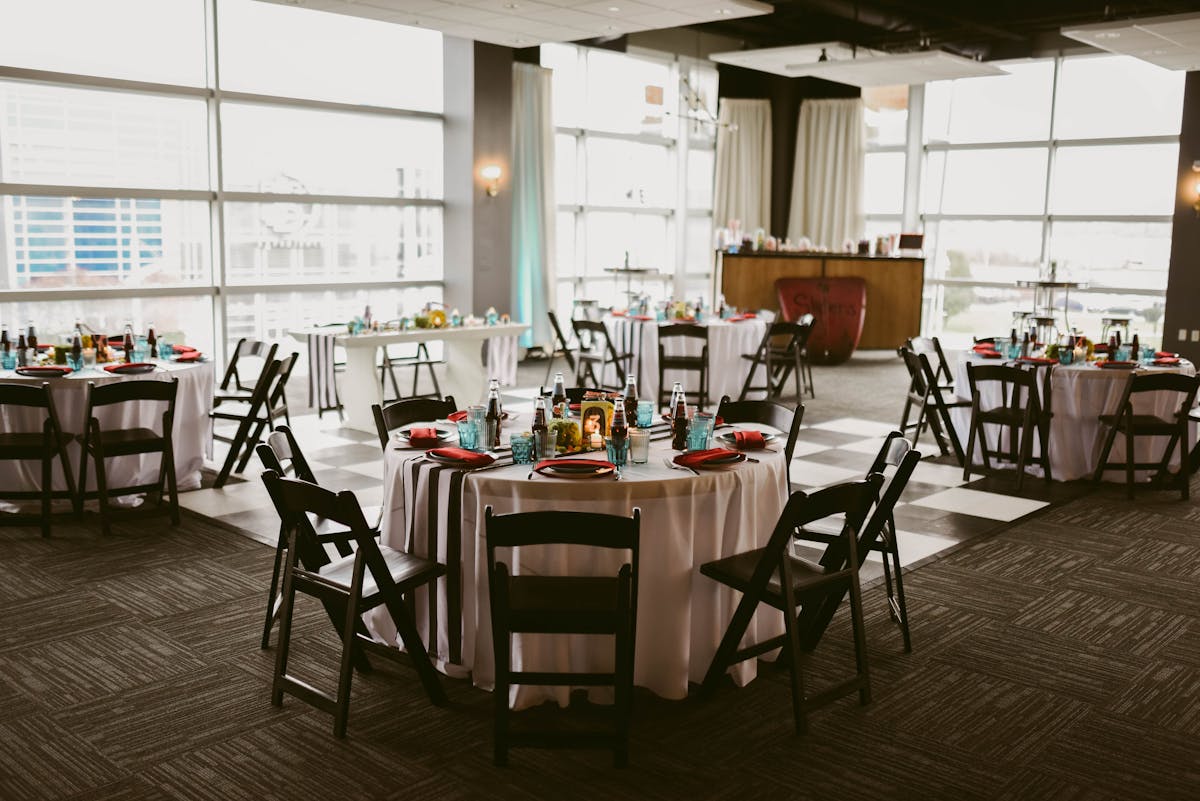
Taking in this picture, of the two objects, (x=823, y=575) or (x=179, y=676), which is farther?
(x=179, y=676)

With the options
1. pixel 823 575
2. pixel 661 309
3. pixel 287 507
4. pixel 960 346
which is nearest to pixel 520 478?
pixel 287 507

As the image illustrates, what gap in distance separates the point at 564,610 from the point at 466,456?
2.59 feet

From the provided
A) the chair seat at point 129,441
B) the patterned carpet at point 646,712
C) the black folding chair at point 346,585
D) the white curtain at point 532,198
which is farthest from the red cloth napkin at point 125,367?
the white curtain at point 532,198

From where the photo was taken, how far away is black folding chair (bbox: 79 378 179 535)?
206 inches

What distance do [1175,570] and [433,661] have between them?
11.8 ft

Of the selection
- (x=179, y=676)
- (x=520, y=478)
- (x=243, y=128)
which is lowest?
(x=179, y=676)

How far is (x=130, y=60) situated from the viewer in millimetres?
9242

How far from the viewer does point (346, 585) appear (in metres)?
3.34

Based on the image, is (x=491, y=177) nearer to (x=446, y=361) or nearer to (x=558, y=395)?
(x=446, y=361)

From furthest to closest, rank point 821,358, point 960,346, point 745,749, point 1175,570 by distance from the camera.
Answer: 1. point 960,346
2. point 821,358
3. point 1175,570
4. point 745,749

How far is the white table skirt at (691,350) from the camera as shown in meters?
9.08

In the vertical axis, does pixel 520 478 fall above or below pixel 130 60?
below

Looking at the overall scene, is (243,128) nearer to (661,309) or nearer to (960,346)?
(661,309)

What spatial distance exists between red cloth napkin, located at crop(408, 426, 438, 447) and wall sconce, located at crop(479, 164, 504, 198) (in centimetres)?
800
